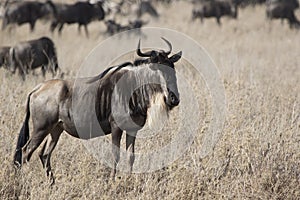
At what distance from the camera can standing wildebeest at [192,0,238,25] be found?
18812 mm

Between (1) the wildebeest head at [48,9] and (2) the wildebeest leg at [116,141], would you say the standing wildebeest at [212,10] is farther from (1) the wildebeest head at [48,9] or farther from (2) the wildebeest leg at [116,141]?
(2) the wildebeest leg at [116,141]

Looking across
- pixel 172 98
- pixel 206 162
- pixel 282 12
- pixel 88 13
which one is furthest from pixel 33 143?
pixel 282 12

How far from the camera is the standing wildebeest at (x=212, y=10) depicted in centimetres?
1881

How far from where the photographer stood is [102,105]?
4676mm

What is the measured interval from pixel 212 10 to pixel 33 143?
15111 millimetres

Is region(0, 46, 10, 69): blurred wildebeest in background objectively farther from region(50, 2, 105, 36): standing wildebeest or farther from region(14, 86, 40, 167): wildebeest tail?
region(50, 2, 105, 36): standing wildebeest

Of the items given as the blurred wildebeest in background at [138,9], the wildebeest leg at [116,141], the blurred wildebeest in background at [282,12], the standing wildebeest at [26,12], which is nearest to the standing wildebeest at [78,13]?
the standing wildebeest at [26,12]

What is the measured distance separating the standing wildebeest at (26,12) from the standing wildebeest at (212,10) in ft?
17.3

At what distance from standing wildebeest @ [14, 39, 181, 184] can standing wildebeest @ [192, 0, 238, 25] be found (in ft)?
47.4

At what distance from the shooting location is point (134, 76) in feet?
15.1

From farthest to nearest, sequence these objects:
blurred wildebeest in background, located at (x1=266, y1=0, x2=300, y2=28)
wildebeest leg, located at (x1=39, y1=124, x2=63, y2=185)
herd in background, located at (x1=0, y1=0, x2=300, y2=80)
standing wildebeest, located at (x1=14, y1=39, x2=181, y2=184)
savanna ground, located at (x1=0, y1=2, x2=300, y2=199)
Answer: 1. blurred wildebeest in background, located at (x1=266, y1=0, x2=300, y2=28)
2. herd in background, located at (x1=0, y1=0, x2=300, y2=80)
3. wildebeest leg, located at (x1=39, y1=124, x2=63, y2=185)
4. standing wildebeest, located at (x1=14, y1=39, x2=181, y2=184)
5. savanna ground, located at (x1=0, y1=2, x2=300, y2=199)

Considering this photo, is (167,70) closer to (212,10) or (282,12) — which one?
(282,12)

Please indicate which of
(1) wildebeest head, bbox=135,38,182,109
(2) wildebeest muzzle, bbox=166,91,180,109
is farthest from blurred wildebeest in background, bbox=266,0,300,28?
(2) wildebeest muzzle, bbox=166,91,180,109

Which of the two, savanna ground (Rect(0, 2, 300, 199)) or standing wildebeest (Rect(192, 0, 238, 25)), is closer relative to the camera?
savanna ground (Rect(0, 2, 300, 199))
